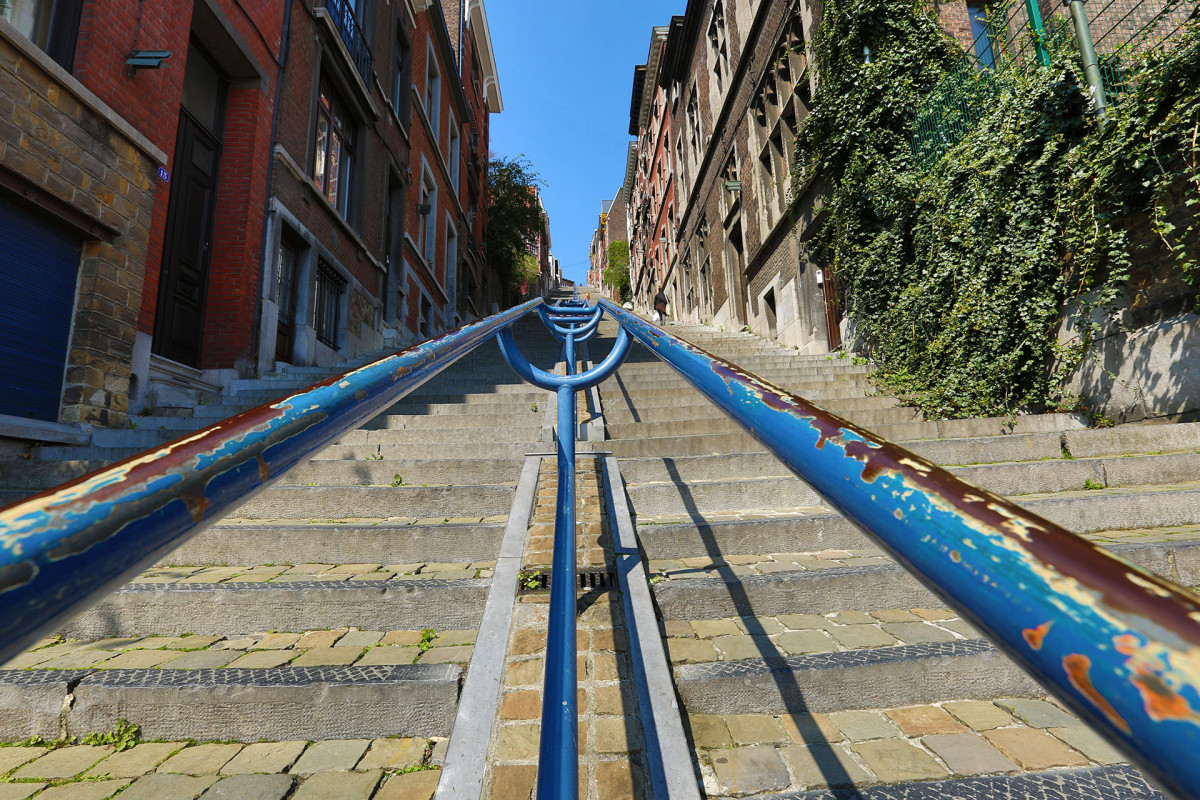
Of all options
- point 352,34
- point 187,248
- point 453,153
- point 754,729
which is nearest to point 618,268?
point 453,153

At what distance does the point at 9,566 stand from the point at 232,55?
10.3 meters

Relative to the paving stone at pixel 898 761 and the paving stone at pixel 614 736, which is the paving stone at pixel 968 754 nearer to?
the paving stone at pixel 898 761

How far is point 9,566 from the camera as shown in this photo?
39 centimetres

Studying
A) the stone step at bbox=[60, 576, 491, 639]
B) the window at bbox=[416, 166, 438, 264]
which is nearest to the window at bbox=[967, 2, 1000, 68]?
the stone step at bbox=[60, 576, 491, 639]

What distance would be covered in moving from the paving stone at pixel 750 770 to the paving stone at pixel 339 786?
1.11 m

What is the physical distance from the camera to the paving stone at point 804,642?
95.6 inches

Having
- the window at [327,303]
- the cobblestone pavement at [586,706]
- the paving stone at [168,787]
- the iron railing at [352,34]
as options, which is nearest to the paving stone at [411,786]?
the cobblestone pavement at [586,706]

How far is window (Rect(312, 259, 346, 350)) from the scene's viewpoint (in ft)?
33.9

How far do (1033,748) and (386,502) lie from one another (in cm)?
341

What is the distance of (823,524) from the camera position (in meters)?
3.41

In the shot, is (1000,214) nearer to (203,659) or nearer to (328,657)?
(328,657)

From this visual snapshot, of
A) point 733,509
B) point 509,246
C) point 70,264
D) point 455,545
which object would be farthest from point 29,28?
point 509,246

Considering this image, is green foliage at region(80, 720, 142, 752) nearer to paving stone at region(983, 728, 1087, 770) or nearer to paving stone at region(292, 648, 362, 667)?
paving stone at region(292, 648, 362, 667)

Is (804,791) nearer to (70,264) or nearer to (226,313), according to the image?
(70,264)
